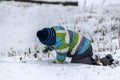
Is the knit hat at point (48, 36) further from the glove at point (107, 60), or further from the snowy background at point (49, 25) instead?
the glove at point (107, 60)

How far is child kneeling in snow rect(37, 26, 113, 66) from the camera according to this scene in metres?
7.95

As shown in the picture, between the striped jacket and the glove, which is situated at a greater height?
the striped jacket

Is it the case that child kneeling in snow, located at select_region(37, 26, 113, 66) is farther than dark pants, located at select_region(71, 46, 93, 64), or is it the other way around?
dark pants, located at select_region(71, 46, 93, 64)

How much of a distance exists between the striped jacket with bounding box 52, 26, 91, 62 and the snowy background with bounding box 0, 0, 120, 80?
27 centimetres

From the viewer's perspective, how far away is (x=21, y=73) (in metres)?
7.25

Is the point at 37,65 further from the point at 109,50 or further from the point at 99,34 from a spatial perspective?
the point at 99,34

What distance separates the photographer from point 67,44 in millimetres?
8070

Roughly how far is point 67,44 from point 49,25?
7.86 meters

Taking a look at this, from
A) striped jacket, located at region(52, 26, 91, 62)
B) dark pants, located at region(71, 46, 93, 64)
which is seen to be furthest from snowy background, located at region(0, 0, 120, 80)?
dark pants, located at region(71, 46, 93, 64)

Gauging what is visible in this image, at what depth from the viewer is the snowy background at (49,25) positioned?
24.2 ft

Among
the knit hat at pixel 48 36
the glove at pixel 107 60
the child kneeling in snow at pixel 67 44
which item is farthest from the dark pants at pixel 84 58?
the knit hat at pixel 48 36

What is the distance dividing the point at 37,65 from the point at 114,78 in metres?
1.52

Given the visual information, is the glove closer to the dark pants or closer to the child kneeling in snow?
the child kneeling in snow

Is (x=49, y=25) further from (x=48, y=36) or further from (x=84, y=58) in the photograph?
(x=48, y=36)
